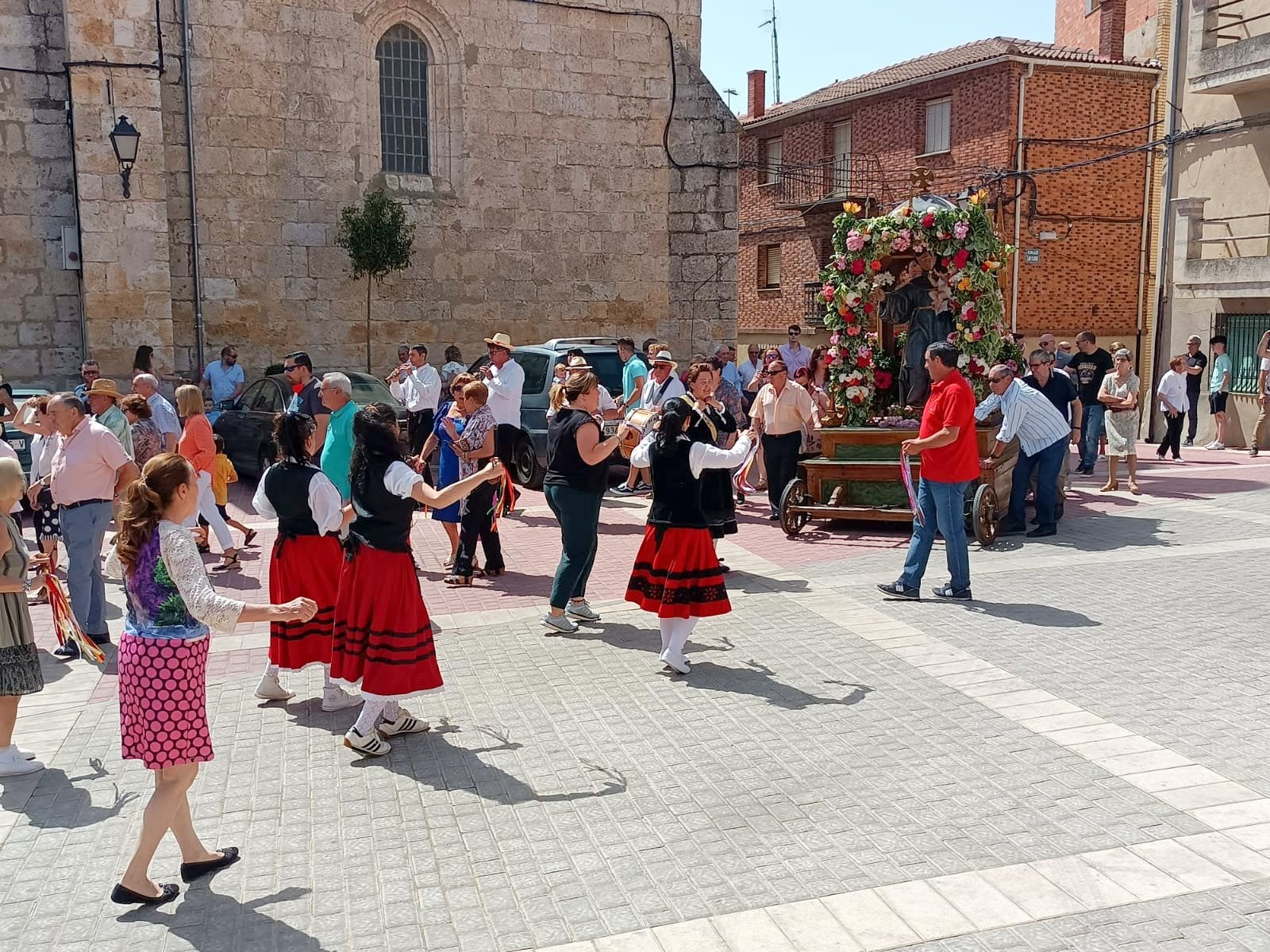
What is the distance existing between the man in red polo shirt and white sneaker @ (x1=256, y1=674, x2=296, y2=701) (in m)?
4.44

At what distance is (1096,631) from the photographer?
754 centimetres

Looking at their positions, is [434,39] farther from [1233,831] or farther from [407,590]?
[1233,831]

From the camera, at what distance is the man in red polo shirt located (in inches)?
325

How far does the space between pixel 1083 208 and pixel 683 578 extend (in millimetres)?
24124

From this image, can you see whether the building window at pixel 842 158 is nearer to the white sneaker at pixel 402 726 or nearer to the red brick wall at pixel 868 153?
the red brick wall at pixel 868 153

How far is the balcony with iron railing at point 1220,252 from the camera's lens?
1869 cm

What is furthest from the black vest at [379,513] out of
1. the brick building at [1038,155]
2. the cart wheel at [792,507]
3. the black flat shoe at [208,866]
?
the brick building at [1038,155]

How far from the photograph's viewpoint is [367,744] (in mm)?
5590

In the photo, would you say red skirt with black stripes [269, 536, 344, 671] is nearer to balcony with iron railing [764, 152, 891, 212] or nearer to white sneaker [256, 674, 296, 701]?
white sneaker [256, 674, 296, 701]

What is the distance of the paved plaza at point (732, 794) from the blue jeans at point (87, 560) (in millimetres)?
370

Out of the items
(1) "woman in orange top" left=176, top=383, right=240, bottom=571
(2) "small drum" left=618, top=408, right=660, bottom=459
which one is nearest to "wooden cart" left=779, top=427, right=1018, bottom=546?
(2) "small drum" left=618, top=408, right=660, bottom=459

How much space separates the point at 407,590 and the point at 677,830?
5.86 ft

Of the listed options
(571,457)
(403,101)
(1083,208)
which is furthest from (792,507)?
(1083,208)

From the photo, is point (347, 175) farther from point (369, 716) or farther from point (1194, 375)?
point (369, 716)
